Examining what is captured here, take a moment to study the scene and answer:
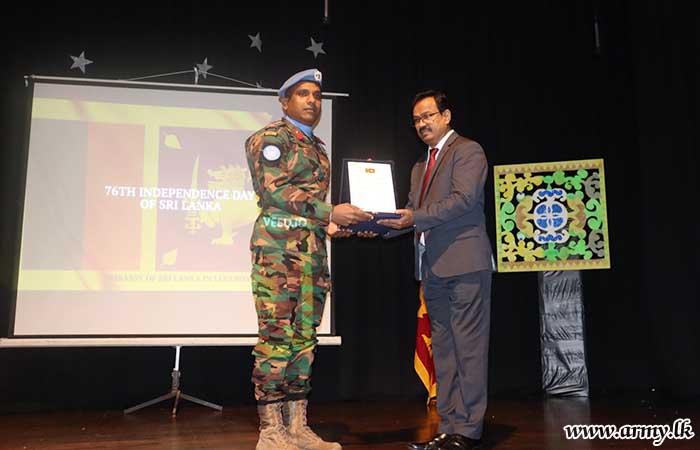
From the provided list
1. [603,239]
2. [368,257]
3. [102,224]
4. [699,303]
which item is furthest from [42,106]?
[699,303]

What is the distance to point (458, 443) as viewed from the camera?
8.45 feet

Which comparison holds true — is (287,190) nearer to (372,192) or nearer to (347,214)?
(347,214)

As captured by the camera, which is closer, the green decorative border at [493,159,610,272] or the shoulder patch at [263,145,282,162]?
the shoulder patch at [263,145,282,162]

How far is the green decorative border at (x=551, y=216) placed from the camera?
453 centimetres

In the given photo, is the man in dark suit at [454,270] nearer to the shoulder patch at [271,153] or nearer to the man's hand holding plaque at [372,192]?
the man's hand holding plaque at [372,192]

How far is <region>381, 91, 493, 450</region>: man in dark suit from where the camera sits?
8.70ft

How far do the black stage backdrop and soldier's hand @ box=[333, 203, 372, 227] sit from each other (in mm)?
1876

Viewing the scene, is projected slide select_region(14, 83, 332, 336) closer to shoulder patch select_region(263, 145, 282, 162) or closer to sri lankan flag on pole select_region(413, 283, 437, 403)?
sri lankan flag on pole select_region(413, 283, 437, 403)

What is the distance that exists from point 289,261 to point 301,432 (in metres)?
0.73

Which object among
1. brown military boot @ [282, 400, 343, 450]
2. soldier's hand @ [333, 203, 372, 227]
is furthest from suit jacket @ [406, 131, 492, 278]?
brown military boot @ [282, 400, 343, 450]

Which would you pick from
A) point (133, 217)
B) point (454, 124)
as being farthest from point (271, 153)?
point (454, 124)

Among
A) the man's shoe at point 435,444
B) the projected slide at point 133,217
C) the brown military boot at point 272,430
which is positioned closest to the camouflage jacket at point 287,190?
the brown military boot at point 272,430

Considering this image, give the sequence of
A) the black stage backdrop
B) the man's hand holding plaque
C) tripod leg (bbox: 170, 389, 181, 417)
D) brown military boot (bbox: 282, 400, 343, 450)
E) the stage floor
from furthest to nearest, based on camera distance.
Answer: the black stage backdrop → tripod leg (bbox: 170, 389, 181, 417) → the stage floor → the man's hand holding plaque → brown military boot (bbox: 282, 400, 343, 450)

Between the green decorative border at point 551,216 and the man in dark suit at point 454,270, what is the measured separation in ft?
6.29
